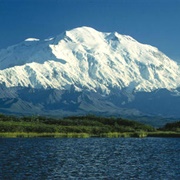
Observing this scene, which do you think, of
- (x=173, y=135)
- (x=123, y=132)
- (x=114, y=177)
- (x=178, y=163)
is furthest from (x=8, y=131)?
(x=114, y=177)

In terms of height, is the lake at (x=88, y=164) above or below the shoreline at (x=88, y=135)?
below

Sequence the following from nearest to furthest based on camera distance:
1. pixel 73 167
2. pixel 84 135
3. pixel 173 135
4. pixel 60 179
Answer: pixel 60 179
pixel 73 167
pixel 84 135
pixel 173 135

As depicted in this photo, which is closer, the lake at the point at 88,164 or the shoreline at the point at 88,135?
the lake at the point at 88,164

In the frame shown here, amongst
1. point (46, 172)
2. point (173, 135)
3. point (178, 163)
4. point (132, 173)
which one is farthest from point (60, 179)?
point (173, 135)

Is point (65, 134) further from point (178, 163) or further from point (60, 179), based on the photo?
point (60, 179)

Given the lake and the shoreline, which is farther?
the shoreline

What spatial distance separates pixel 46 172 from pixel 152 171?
15.1 meters

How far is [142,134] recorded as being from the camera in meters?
183

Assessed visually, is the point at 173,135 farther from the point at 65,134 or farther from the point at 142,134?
the point at 65,134

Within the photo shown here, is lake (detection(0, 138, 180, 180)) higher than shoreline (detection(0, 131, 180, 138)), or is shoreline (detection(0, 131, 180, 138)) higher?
shoreline (detection(0, 131, 180, 138))

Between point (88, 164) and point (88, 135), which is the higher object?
point (88, 135)

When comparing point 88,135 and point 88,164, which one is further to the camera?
point 88,135

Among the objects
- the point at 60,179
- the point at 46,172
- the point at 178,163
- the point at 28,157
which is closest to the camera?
the point at 60,179

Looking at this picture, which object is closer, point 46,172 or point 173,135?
point 46,172
